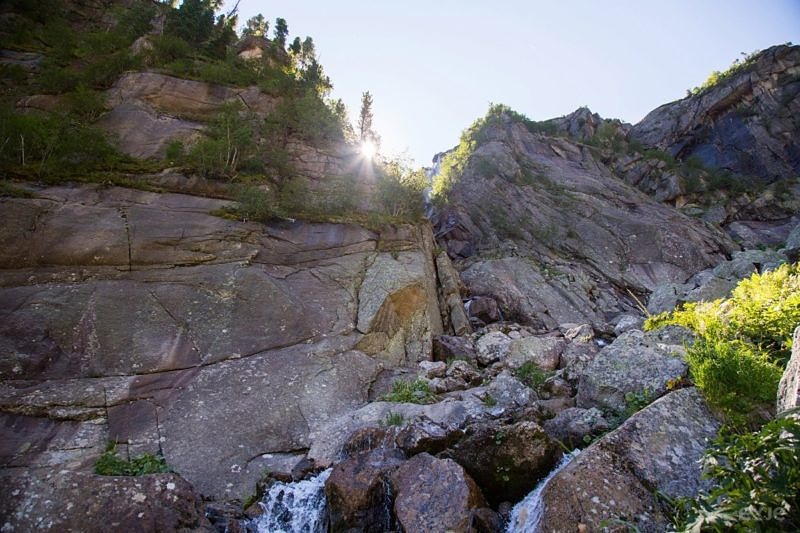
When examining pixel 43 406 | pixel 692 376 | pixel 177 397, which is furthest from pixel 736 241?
pixel 43 406

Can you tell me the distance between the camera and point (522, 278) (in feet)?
81.0

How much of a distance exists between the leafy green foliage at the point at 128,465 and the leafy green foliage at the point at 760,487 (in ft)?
31.2

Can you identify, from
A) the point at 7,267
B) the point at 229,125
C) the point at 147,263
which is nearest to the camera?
the point at 7,267

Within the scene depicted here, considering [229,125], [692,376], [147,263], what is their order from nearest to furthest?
[692,376], [147,263], [229,125]

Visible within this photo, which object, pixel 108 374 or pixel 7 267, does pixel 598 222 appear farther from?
pixel 7 267

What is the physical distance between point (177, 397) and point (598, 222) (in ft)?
100

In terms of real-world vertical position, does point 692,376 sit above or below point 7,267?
above

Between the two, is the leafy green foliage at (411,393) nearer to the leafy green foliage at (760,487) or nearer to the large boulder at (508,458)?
the large boulder at (508,458)

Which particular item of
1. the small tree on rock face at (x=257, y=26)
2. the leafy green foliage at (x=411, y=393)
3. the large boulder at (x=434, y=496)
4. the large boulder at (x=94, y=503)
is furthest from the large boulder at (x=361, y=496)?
the small tree on rock face at (x=257, y=26)

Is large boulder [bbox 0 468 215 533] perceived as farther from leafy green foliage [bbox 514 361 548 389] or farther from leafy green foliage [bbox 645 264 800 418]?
leafy green foliage [bbox 514 361 548 389]

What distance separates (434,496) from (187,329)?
31.3 ft

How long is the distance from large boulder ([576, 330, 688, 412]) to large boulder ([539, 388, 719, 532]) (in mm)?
1516

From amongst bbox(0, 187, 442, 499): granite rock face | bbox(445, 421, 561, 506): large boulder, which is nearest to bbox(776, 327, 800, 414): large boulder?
bbox(445, 421, 561, 506): large boulder

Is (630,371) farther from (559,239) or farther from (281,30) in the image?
(281,30)
